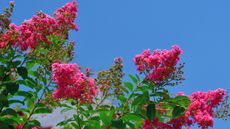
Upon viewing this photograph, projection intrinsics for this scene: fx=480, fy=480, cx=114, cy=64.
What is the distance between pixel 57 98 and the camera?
4.27m

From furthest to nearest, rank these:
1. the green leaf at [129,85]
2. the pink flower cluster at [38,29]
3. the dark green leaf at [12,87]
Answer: the pink flower cluster at [38,29], the dark green leaf at [12,87], the green leaf at [129,85]

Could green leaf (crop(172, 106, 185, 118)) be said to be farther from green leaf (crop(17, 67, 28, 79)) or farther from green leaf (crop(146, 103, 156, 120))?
green leaf (crop(17, 67, 28, 79))

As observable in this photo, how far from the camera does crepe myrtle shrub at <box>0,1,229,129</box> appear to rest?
4141 mm

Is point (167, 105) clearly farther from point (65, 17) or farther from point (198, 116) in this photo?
point (65, 17)

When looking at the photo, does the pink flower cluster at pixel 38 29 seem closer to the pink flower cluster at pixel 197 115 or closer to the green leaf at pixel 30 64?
the green leaf at pixel 30 64

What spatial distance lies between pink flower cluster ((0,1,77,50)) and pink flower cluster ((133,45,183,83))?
111 cm

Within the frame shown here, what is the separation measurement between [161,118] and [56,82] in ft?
3.37

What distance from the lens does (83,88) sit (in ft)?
13.6

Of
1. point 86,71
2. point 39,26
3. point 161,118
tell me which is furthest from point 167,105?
point 39,26

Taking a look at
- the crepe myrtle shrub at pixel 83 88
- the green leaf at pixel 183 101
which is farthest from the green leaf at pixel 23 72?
the green leaf at pixel 183 101

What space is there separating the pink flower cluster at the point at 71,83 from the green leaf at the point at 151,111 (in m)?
0.53

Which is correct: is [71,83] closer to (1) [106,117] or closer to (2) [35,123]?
(1) [106,117]

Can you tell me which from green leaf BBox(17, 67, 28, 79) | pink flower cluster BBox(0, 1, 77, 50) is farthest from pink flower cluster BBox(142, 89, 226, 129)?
pink flower cluster BBox(0, 1, 77, 50)

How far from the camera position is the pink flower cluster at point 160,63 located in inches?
166
